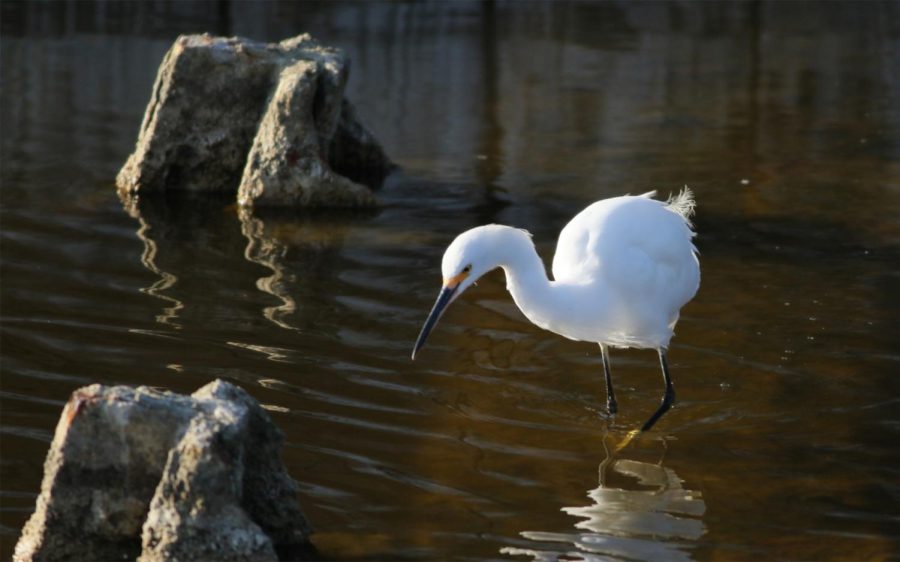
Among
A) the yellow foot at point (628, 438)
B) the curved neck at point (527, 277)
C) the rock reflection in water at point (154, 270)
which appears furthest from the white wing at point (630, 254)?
the rock reflection in water at point (154, 270)

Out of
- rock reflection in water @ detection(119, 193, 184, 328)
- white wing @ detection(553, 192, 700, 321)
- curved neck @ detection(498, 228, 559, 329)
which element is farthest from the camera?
rock reflection in water @ detection(119, 193, 184, 328)

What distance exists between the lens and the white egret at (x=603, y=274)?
4.70 m

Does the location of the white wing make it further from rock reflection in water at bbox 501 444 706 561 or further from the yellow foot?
rock reflection in water at bbox 501 444 706 561

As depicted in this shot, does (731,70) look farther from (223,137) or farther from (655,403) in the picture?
(655,403)

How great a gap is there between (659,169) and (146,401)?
6217mm

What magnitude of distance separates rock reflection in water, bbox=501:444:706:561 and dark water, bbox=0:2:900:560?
0.01 metres

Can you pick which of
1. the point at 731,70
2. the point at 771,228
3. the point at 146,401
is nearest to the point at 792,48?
the point at 731,70

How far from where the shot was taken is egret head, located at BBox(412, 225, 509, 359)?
460cm

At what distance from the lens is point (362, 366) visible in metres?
5.91

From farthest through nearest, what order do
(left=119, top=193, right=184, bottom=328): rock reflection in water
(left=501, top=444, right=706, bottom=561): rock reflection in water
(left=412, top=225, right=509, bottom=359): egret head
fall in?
(left=119, top=193, right=184, bottom=328): rock reflection in water
(left=412, top=225, right=509, bottom=359): egret head
(left=501, top=444, right=706, bottom=561): rock reflection in water

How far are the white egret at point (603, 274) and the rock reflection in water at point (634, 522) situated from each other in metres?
0.45

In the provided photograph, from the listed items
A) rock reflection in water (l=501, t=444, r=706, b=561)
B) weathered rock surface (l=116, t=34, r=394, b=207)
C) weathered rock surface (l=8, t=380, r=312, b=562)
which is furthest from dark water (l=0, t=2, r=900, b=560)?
weathered rock surface (l=8, t=380, r=312, b=562)

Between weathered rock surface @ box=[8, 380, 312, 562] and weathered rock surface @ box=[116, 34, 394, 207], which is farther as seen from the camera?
weathered rock surface @ box=[116, 34, 394, 207]

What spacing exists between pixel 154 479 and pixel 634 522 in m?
1.54
